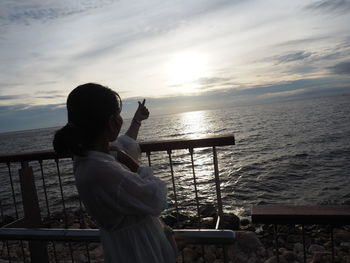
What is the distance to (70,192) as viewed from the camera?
16.8 meters

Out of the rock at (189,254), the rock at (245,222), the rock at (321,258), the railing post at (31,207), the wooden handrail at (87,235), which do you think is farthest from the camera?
the rock at (245,222)

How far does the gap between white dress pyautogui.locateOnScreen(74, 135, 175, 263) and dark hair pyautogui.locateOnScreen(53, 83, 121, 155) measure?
79 millimetres

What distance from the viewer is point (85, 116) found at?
4.80 ft

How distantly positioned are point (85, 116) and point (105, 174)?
29 cm

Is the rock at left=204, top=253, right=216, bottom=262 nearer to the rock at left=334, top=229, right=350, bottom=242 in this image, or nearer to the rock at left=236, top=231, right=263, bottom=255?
the rock at left=236, top=231, right=263, bottom=255

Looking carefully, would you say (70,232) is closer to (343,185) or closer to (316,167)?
(343,185)

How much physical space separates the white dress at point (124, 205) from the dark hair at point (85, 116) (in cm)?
8

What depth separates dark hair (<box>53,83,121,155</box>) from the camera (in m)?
1.46

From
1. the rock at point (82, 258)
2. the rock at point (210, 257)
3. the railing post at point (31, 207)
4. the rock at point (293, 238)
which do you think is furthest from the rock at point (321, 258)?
the railing post at point (31, 207)

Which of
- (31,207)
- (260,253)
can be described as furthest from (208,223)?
(31,207)

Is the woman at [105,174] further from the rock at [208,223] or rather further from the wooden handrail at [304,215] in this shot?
the rock at [208,223]

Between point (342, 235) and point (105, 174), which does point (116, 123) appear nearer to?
point (105, 174)

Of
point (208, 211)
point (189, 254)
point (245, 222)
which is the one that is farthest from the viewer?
point (208, 211)

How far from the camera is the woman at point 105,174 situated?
146 cm
